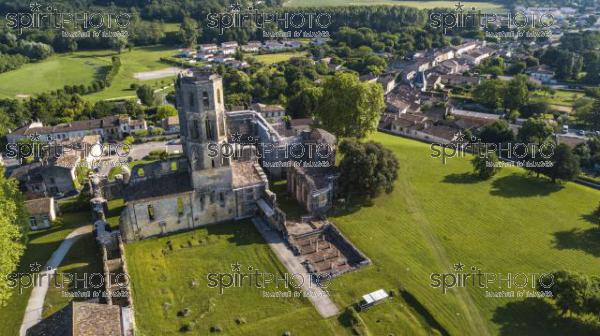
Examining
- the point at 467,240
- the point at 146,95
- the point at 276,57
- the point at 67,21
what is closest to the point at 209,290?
the point at 467,240

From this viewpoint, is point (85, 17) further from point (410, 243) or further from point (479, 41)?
point (410, 243)

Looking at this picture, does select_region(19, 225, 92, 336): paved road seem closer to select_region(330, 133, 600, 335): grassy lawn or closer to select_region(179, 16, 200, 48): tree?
select_region(330, 133, 600, 335): grassy lawn

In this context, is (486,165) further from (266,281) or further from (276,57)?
(276,57)

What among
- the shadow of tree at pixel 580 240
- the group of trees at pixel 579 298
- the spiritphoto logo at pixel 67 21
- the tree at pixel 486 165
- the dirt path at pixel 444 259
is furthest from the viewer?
the spiritphoto logo at pixel 67 21

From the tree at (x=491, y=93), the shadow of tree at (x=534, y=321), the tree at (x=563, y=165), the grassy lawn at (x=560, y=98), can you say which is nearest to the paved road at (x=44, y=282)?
the shadow of tree at (x=534, y=321)

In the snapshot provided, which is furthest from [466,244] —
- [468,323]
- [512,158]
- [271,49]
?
[271,49]

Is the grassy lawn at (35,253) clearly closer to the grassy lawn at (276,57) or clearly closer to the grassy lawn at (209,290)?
the grassy lawn at (209,290)
